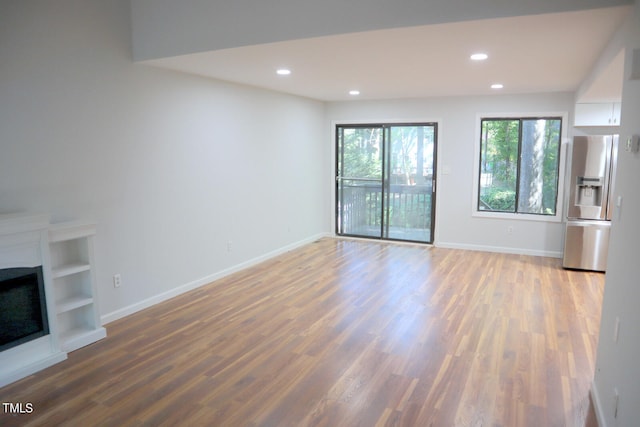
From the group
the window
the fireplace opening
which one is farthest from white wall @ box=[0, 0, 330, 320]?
the window

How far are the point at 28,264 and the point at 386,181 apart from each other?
5.35 metres

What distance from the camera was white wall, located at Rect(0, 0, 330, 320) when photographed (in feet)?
10.3

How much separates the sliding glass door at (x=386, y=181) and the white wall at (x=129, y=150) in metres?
1.61

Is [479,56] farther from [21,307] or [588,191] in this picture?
[21,307]

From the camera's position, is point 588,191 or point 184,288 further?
point 588,191

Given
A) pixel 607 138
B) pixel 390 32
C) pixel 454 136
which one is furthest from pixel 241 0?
pixel 607 138

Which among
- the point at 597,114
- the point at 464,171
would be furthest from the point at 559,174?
the point at 464,171

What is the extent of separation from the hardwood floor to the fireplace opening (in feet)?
0.97

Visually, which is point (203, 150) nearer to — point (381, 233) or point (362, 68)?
point (362, 68)

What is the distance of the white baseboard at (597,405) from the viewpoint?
228 centimetres

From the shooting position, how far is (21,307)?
2934 millimetres

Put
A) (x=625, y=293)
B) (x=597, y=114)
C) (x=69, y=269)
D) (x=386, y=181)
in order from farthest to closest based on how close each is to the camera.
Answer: (x=386, y=181), (x=597, y=114), (x=69, y=269), (x=625, y=293)

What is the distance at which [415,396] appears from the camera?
8.71 feet

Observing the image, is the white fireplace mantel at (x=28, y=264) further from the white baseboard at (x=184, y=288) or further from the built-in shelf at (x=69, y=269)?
the white baseboard at (x=184, y=288)
